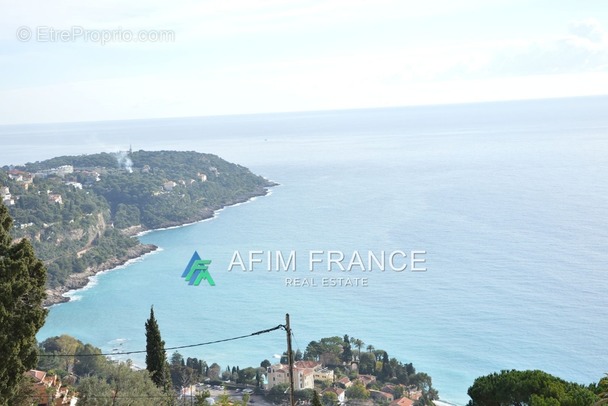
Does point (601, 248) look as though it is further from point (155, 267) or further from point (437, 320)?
point (155, 267)

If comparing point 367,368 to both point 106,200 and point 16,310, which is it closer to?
point 16,310

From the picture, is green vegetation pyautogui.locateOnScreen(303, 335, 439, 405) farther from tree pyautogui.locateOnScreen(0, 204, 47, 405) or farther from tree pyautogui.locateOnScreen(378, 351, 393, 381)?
tree pyautogui.locateOnScreen(0, 204, 47, 405)

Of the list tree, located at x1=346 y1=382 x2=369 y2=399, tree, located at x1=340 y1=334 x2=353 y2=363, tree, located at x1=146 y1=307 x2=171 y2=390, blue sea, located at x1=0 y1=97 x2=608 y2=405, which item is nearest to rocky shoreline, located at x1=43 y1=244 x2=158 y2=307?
blue sea, located at x1=0 y1=97 x2=608 y2=405

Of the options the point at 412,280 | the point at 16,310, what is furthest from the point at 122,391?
the point at 412,280

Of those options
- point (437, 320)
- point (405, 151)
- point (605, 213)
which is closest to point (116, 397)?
point (437, 320)

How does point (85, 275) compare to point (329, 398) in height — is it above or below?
below
